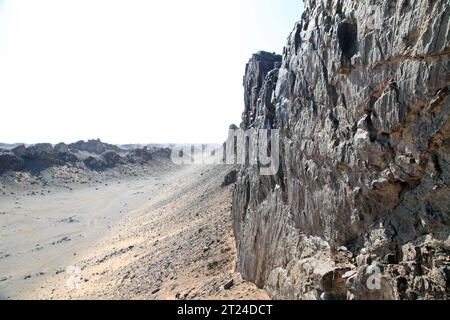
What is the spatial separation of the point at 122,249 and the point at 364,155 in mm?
25557

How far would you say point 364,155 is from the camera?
873cm

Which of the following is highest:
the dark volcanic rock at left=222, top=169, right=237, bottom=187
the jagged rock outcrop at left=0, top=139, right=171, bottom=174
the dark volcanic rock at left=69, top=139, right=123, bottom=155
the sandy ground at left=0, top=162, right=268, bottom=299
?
the dark volcanic rock at left=69, top=139, right=123, bottom=155

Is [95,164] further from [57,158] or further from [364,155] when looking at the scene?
[364,155]

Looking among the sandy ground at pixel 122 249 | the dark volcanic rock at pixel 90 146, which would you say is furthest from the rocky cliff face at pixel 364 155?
the dark volcanic rock at pixel 90 146

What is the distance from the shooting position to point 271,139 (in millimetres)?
14289

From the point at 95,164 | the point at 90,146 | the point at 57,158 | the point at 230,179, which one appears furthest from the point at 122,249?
the point at 90,146

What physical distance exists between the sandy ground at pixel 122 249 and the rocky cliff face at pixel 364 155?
144 inches

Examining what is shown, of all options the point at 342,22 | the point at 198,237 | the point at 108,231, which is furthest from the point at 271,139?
the point at 108,231

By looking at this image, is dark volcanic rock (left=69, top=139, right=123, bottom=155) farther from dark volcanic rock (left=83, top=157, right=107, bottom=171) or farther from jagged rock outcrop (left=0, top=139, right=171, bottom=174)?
dark volcanic rock (left=83, top=157, right=107, bottom=171)

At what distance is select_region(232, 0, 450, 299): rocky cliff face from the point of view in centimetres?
719

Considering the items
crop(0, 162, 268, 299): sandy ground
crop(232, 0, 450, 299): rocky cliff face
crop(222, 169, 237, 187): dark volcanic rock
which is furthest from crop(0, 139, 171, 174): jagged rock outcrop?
crop(232, 0, 450, 299): rocky cliff face

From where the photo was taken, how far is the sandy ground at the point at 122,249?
62.3 feet

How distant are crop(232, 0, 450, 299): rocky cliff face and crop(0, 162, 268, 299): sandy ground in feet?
12.0
